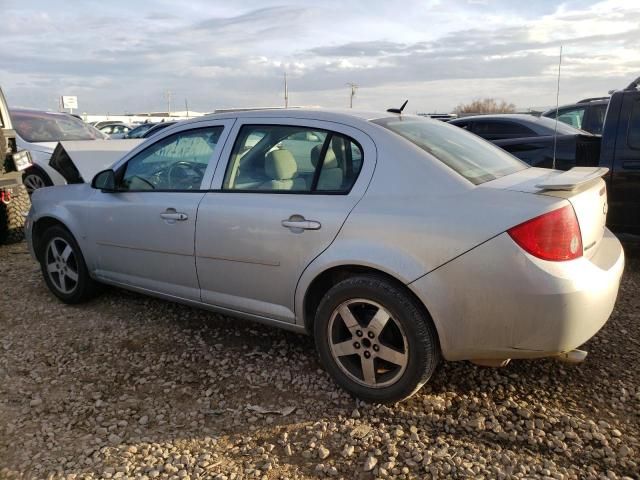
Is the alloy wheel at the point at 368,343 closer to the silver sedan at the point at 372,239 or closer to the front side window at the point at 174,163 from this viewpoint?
the silver sedan at the point at 372,239

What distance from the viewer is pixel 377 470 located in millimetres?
2459

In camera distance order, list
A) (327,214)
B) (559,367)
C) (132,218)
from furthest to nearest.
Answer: (132,218)
(559,367)
(327,214)

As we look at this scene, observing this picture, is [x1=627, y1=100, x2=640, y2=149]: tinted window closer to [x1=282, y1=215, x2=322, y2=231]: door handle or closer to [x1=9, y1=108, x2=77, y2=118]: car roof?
[x1=282, y1=215, x2=322, y2=231]: door handle

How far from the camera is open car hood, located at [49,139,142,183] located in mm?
5027

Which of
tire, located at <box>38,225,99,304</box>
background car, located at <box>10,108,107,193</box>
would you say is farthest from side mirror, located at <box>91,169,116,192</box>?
background car, located at <box>10,108,107,193</box>

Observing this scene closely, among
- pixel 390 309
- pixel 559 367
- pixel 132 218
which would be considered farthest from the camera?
pixel 132 218

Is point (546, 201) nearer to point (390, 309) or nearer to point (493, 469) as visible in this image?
point (390, 309)

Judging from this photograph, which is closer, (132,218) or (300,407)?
(300,407)

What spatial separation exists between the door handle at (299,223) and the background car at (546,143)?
3.15 metres

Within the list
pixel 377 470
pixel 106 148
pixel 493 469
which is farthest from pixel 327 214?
pixel 106 148

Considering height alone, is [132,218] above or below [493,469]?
above

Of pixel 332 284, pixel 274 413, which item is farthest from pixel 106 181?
pixel 274 413

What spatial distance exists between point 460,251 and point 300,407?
4.11 ft

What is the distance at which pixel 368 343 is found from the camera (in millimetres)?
2871
